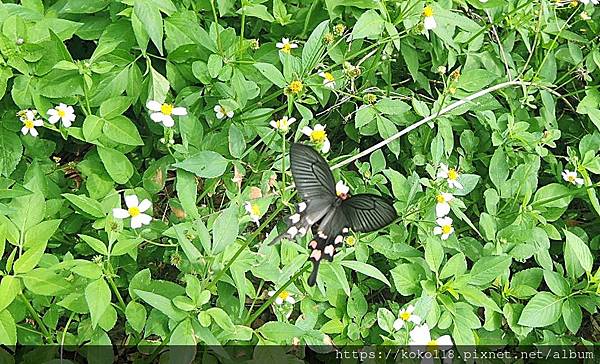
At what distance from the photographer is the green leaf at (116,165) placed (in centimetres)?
184

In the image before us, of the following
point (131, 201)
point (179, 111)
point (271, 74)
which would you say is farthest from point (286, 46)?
point (131, 201)

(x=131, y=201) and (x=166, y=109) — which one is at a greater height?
(x=166, y=109)

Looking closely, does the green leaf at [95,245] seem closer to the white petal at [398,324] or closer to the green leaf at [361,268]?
the green leaf at [361,268]

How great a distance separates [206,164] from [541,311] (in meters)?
1.08

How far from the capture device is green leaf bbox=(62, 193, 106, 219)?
5.73 feet

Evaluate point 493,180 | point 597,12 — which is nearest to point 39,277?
point 493,180

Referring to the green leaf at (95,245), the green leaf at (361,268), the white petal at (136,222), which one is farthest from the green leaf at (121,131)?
the green leaf at (361,268)

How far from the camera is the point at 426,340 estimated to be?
5.44 ft

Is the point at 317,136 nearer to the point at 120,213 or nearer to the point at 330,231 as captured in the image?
the point at 330,231

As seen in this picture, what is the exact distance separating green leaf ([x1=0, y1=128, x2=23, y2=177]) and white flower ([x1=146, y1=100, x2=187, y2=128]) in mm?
401

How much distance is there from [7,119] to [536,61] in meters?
1.78

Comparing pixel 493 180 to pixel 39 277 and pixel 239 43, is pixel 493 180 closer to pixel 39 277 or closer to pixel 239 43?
pixel 239 43

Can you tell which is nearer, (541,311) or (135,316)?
(135,316)

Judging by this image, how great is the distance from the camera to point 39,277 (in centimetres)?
156
